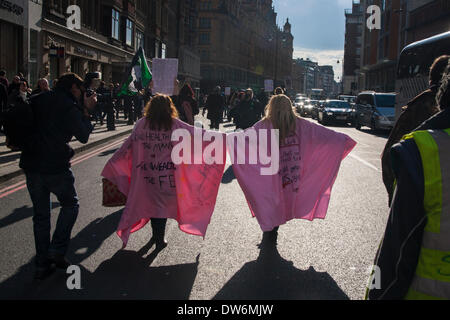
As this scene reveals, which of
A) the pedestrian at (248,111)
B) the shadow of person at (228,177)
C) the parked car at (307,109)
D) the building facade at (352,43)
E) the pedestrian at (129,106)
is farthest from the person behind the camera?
the building facade at (352,43)

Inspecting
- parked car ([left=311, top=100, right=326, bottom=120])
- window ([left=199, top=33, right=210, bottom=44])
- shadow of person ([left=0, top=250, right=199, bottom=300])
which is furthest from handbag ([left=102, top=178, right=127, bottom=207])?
window ([left=199, top=33, right=210, bottom=44])

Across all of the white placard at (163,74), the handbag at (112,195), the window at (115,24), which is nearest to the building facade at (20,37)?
the white placard at (163,74)

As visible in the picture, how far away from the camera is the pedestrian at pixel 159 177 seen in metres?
5.33

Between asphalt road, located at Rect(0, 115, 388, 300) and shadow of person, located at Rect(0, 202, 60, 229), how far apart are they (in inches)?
0.5

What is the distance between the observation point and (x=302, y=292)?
13.5 ft

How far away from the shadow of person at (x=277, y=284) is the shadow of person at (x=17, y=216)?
325 centimetres

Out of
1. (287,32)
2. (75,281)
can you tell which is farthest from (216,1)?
Answer: (287,32)

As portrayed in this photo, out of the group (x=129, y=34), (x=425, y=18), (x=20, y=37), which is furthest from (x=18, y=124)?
(x=425, y=18)

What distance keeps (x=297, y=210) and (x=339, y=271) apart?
3.25ft

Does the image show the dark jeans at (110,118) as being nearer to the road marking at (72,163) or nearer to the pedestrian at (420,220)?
the road marking at (72,163)

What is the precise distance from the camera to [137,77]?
1823 cm

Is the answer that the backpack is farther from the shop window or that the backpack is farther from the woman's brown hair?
the shop window

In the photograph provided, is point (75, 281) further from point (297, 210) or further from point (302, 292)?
point (297, 210)

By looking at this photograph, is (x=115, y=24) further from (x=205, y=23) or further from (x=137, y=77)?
(x=205, y=23)
